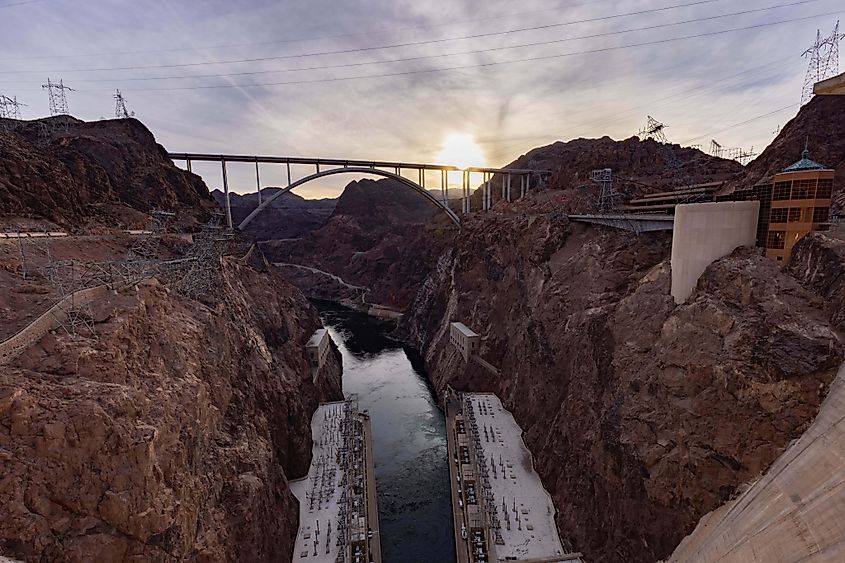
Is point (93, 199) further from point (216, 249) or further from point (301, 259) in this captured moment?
point (301, 259)

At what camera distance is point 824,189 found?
22.8m

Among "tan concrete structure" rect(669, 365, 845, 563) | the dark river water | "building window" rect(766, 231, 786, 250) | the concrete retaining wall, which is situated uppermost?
"building window" rect(766, 231, 786, 250)

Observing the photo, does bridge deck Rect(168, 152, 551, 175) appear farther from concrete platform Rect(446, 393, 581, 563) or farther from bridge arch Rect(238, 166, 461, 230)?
concrete platform Rect(446, 393, 581, 563)

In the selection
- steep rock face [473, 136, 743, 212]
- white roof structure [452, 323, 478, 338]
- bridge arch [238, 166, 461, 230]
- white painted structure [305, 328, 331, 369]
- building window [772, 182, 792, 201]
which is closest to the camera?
building window [772, 182, 792, 201]

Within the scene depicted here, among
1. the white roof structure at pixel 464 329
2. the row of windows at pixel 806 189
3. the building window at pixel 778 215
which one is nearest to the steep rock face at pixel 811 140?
the building window at pixel 778 215

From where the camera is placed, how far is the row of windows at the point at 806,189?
74.3 ft

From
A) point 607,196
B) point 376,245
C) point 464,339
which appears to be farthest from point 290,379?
point 376,245

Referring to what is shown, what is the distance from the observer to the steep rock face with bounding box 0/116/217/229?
34969mm

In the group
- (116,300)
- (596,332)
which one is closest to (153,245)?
(116,300)

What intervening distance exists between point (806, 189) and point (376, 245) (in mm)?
136966

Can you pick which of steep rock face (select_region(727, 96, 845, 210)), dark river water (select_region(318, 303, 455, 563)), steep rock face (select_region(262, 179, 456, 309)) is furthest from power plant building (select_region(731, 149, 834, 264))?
steep rock face (select_region(262, 179, 456, 309))

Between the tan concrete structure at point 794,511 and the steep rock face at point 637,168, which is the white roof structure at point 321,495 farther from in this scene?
the steep rock face at point 637,168

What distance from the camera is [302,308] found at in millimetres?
65125

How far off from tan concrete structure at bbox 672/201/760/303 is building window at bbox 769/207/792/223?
3.90 ft
